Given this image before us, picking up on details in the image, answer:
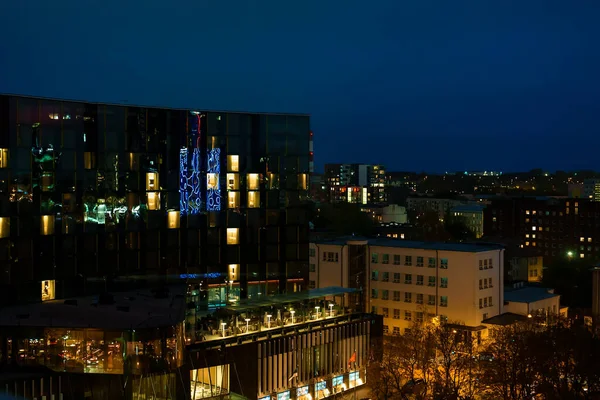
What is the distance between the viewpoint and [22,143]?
35.2 metres

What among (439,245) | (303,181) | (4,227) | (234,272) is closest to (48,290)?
(4,227)

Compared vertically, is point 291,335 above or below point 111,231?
below

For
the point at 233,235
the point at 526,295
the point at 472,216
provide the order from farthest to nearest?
the point at 472,216, the point at 526,295, the point at 233,235

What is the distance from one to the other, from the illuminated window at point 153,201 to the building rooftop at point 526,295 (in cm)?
3374

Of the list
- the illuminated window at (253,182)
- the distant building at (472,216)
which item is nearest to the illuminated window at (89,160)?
the illuminated window at (253,182)

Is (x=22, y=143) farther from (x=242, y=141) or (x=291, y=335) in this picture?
(x=291, y=335)

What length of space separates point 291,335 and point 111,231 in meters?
10.9

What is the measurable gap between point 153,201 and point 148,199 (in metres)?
0.35

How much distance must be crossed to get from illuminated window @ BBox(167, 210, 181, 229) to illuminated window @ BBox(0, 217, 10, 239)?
9340 millimetres

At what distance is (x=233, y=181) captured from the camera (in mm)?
43875

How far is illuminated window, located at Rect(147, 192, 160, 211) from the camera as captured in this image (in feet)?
134

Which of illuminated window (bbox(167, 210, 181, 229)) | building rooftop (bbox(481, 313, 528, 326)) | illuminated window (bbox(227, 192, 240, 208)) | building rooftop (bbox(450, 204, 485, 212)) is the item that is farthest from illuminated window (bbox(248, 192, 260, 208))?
building rooftop (bbox(450, 204, 485, 212))

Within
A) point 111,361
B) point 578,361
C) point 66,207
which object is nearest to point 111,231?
point 66,207

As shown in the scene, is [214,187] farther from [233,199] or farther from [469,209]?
[469,209]
